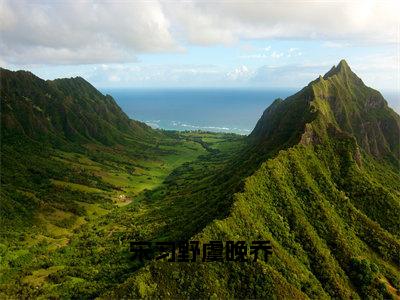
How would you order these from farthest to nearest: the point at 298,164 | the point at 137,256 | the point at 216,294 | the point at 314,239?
the point at 298,164, the point at 137,256, the point at 314,239, the point at 216,294

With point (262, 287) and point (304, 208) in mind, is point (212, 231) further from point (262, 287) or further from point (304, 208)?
point (304, 208)

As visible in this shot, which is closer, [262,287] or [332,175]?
[262,287]

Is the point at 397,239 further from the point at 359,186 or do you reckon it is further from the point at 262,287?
the point at 262,287


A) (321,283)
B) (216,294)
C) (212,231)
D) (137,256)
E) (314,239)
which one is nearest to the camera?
(216,294)

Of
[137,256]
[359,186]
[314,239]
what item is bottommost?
[137,256]

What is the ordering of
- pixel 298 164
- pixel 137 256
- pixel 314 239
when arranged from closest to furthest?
pixel 314 239
pixel 137 256
pixel 298 164

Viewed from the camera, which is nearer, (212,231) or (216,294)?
(216,294)

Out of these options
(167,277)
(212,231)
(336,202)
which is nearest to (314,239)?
(336,202)

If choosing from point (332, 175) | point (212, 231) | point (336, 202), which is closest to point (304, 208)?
point (336, 202)

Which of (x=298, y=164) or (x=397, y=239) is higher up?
(x=298, y=164)
